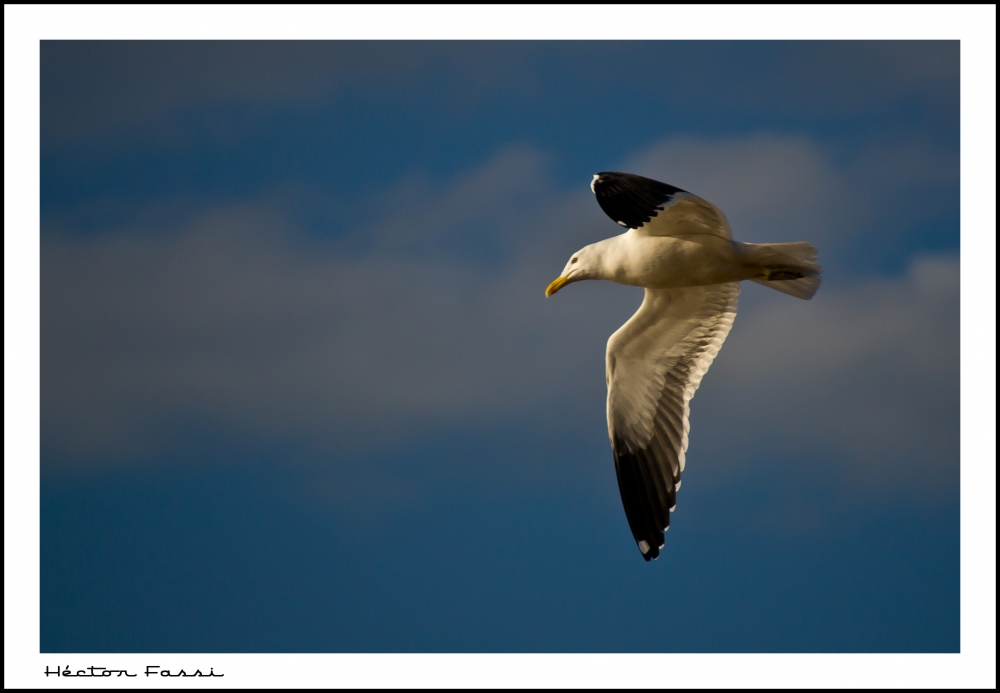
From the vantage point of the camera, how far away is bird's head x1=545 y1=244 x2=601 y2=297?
8164 mm

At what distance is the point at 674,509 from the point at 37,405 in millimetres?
4418

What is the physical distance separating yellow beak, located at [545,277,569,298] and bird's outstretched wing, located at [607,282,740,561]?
597 mm

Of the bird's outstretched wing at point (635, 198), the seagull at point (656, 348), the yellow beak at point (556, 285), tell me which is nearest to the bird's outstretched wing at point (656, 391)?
the seagull at point (656, 348)

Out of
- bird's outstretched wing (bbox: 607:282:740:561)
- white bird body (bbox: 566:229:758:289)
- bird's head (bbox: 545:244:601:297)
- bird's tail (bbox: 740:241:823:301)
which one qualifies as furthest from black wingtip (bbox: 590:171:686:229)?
bird's outstretched wing (bbox: 607:282:740:561)

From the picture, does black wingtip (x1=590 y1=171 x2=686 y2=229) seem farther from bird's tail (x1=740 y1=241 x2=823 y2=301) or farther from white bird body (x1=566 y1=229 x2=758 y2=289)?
bird's tail (x1=740 y1=241 x2=823 y2=301)

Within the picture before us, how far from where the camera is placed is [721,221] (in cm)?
756

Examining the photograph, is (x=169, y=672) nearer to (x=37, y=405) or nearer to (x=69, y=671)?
(x=69, y=671)

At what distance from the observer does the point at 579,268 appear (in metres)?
8.27

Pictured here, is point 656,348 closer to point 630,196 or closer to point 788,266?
point 788,266

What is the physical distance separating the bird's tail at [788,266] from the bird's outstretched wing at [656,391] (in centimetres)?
78

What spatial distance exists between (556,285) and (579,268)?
220mm

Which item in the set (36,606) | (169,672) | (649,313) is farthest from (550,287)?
(36,606)

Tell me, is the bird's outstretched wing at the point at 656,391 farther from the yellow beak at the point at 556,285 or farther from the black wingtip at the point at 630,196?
the black wingtip at the point at 630,196

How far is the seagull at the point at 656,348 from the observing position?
7895mm
